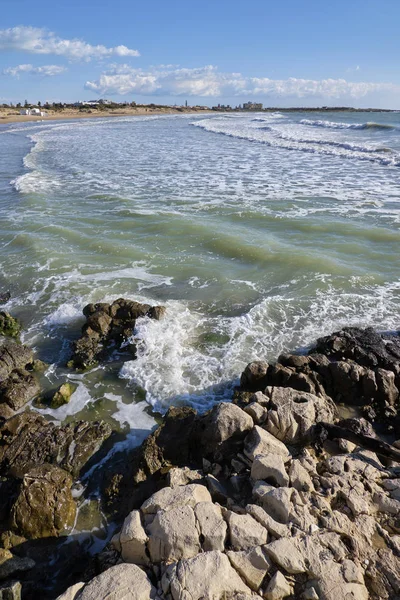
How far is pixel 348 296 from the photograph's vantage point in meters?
9.96

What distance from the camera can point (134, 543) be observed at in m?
4.08

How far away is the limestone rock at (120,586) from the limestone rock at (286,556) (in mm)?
1191

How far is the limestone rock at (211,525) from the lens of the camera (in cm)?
398

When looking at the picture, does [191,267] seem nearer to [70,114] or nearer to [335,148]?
[335,148]

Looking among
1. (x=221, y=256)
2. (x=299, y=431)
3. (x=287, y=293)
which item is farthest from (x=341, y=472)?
(x=221, y=256)

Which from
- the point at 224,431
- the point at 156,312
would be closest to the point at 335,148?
the point at 156,312

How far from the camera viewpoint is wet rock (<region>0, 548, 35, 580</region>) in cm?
436

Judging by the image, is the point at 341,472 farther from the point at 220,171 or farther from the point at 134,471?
the point at 220,171

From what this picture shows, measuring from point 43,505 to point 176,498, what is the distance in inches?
72.1

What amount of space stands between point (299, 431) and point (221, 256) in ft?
25.1

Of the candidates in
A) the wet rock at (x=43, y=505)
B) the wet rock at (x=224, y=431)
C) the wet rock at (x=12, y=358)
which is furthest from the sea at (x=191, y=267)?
the wet rock at (x=43, y=505)

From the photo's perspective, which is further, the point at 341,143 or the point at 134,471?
the point at 341,143

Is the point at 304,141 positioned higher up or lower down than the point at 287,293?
higher up

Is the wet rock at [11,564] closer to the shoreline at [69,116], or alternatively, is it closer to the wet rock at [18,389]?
the wet rock at [18,389]
